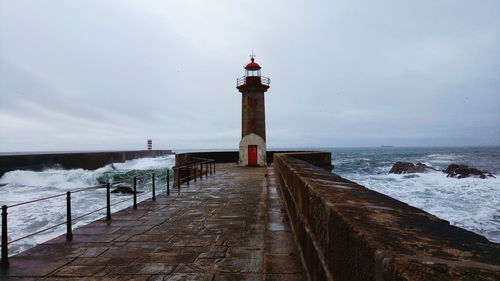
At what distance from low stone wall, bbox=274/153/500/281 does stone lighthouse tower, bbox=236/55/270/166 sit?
1926cm

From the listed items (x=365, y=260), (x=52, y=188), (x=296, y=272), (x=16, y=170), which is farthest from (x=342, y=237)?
(x=16, y=170)

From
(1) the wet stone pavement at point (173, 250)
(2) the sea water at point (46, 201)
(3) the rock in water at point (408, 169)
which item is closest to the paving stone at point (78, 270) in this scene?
(1) the wet stone pavement at point (173, 250)

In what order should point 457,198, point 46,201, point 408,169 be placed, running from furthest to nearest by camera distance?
point 408,169
point 457,198
point 46,201

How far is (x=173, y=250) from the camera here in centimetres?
438

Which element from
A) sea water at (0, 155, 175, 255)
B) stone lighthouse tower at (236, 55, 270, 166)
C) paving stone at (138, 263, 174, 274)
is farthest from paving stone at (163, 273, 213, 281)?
stone lighthouse tower at (236, 55, 270, 166)

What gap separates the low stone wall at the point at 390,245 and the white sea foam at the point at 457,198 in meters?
12.3

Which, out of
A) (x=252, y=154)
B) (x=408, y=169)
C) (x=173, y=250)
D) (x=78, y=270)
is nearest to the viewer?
(x=78, y=270)

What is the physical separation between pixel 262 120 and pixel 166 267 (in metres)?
18.9

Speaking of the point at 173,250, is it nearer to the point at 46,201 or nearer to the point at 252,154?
the point at 46,201

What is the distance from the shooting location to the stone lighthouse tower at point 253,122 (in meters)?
21.7

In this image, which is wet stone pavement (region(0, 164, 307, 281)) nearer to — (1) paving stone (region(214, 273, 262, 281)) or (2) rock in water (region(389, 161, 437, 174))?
(1) paving stone (region(214, 273, 262, 281))

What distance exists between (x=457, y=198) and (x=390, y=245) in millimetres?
22625

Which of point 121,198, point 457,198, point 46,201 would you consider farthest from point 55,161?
point 457,198

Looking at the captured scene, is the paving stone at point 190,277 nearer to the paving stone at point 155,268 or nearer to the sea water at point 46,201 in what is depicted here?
the paving stone at point 155,268
